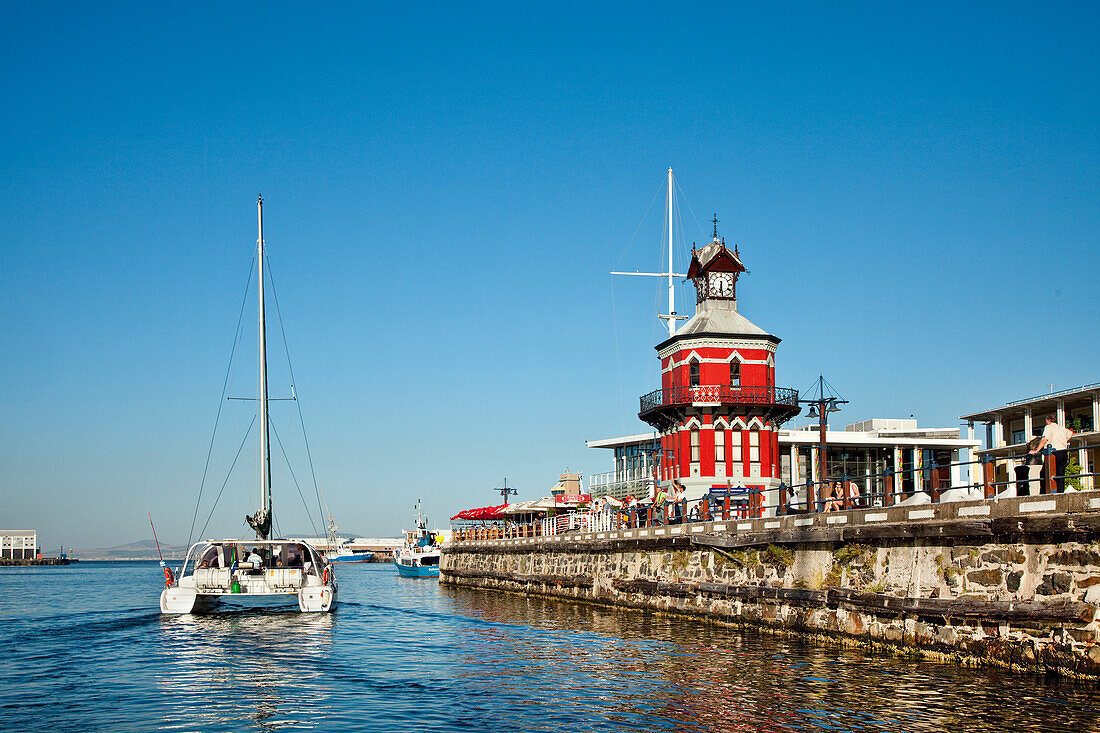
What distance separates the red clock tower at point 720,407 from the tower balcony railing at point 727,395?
5 centimetres

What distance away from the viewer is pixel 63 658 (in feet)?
73.5

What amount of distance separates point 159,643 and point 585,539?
1865 cm

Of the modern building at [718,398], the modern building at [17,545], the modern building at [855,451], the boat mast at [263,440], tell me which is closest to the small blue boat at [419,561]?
the modern building at [855,451]

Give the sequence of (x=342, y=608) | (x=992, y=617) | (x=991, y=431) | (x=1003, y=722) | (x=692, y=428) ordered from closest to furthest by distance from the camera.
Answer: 1. (x=1003, y=722)
2. (x=992, y=617)
3. (x=342, y=608)
4. (x=692, y=428)
5. (x=991, y=431)

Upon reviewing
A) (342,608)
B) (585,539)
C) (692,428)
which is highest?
(692,428)

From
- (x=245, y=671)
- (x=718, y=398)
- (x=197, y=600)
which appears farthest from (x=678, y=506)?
(x=245, y=671)

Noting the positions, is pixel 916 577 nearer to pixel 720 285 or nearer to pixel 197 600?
pixel 197 600

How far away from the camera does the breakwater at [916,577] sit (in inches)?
655

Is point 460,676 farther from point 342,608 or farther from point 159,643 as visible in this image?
point 342,608

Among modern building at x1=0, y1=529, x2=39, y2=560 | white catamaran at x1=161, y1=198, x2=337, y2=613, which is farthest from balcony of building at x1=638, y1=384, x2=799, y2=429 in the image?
modern building at x1=0, y1=529, x2=39, y2=560

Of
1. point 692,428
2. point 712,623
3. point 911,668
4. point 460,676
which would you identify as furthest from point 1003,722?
point 692,428

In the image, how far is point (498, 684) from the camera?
18.0 m

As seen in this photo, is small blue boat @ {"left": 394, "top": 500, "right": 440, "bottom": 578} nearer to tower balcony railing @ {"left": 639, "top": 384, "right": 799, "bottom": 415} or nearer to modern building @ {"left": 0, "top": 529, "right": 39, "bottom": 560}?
tower balcony railing @ {"left": 639, "top": 384, "right": 799, "bottom": 415}

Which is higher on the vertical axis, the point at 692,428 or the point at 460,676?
the point at 692,428
